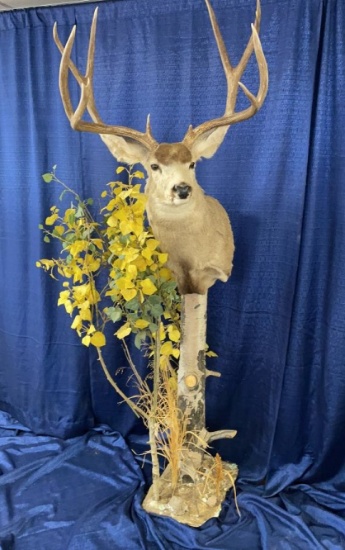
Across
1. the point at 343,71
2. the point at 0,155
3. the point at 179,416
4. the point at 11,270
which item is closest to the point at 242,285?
the point at 179,416

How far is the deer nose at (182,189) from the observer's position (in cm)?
141

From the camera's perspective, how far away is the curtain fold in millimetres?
1838

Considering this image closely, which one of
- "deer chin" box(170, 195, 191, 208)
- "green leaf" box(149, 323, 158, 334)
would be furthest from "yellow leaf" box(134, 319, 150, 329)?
"deer chin" box(170, 195, 191, 208)

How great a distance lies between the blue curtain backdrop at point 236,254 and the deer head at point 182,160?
366 mm

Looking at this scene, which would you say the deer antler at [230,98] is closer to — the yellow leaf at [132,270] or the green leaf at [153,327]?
the yellow leaf at [132,270]

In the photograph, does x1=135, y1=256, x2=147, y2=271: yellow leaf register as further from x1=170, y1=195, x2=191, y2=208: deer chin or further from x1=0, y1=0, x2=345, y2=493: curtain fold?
x1=0, y1=0, x2=345, y2=493: curtain fold

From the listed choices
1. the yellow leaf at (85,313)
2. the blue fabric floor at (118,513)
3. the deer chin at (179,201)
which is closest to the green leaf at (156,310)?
the yellow leaf at (85,313)

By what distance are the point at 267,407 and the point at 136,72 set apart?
160 cm

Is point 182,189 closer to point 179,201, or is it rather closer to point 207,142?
point 179,201

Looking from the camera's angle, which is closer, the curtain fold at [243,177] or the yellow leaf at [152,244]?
the yellow leaf at [152,244]

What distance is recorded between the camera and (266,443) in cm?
212

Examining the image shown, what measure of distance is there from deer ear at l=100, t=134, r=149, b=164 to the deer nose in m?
0.23

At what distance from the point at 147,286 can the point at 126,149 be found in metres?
0.47

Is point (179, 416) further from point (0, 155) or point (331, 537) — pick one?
point (0, 155)
